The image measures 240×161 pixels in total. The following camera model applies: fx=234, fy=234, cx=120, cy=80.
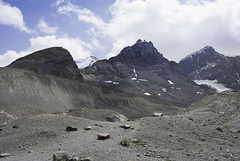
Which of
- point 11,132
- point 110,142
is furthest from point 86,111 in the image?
point 110,142

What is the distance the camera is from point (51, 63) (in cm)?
13238

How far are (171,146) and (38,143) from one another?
8.76m

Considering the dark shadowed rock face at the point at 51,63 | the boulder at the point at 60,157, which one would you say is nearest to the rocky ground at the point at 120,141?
the boulder at the point at 60,157

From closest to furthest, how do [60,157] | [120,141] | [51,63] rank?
1. [60,157]
2. [120,141]
3. [51,63]

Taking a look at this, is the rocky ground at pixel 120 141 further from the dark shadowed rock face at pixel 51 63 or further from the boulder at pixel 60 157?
the dark shadowed rock face at pixel 51 63

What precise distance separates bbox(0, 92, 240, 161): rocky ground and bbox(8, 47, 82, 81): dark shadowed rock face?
109 metres

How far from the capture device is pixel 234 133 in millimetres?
18312

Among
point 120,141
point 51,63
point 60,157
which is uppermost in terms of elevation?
point 51,63

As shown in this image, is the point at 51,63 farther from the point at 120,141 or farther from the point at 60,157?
the point at 60,157

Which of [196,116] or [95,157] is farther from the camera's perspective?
[196,116]

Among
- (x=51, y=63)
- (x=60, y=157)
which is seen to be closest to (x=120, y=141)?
(x=60, y=157)

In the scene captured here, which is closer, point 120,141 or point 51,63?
point 120,141

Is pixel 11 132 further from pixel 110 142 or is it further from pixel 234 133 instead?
pixel 234 133

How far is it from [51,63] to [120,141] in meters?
125
